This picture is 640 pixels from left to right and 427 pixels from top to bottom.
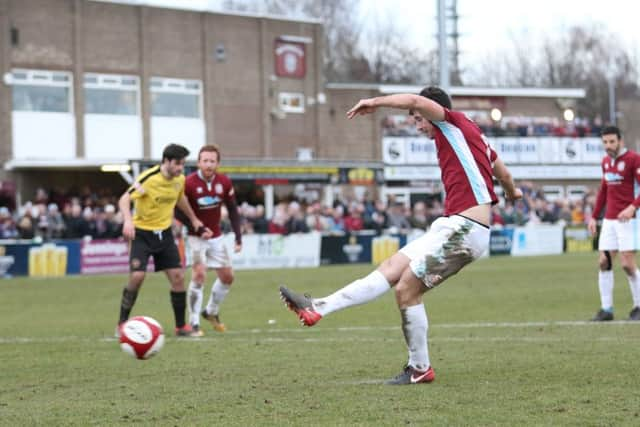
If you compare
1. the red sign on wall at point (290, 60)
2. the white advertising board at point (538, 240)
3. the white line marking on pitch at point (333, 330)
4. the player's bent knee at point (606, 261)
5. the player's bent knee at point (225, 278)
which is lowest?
the white advertising board at point (538, 240)

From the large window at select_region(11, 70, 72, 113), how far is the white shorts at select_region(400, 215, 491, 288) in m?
35.9

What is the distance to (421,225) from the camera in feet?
114

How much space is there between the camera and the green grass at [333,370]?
22.3 ft

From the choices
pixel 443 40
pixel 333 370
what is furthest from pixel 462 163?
pixel 443 40

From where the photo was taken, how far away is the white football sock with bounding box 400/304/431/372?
26.5ft

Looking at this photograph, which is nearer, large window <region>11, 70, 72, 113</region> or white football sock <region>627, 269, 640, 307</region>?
white football sock <region>627, 269, 640, 307</region>

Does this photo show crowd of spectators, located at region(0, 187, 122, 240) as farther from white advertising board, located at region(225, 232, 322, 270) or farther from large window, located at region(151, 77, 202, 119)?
large window, located at region(151, 77, 202, 119)

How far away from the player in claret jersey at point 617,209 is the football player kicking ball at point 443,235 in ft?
17.1

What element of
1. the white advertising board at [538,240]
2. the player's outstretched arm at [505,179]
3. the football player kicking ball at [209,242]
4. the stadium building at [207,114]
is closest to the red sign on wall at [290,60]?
the stadium building at [207,114]

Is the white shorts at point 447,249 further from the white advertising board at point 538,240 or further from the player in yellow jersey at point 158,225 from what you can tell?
the white advertising board at point 538,240

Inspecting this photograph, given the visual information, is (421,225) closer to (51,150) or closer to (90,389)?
(51,150)

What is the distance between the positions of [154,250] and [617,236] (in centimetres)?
571

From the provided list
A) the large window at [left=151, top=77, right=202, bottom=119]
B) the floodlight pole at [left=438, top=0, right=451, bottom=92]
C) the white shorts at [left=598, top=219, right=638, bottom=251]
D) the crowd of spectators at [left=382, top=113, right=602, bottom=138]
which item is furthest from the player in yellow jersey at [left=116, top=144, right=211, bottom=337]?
the crowd of spectators at [left=382, top=113, right=602, bottom=138]

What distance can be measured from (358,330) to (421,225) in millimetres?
22054
